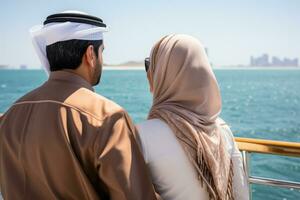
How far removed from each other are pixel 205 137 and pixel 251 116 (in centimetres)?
3810

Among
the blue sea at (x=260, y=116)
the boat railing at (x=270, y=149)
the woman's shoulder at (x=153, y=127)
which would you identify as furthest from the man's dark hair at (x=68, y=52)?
the blue sea at (x=260, y=116)

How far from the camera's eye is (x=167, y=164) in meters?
1.21

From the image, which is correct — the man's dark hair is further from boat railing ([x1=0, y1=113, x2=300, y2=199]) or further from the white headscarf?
boat railing ([x1=0, y1=113, x2=300, y2=199])

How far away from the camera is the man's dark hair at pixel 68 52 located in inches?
40.9

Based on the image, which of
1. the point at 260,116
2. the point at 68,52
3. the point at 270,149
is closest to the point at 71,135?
the point at 68,52

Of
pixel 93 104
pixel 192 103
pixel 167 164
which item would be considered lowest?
pixel 167 164

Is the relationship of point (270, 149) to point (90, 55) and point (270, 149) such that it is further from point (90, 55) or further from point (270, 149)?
point (90, 55)

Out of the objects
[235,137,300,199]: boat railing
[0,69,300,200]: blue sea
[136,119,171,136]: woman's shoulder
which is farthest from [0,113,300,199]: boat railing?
[0,69,300,200]: blue sea

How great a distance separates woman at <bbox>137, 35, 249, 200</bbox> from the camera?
1.21 metres

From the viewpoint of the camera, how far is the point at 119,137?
0.95 metres

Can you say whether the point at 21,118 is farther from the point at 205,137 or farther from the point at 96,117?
the point at 205,137

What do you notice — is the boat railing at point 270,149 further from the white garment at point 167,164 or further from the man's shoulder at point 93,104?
the man's shoulder at point 93,104

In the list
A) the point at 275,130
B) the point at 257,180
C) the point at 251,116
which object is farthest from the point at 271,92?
the point at 257,180

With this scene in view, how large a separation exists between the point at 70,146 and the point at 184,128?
374 millimetres
